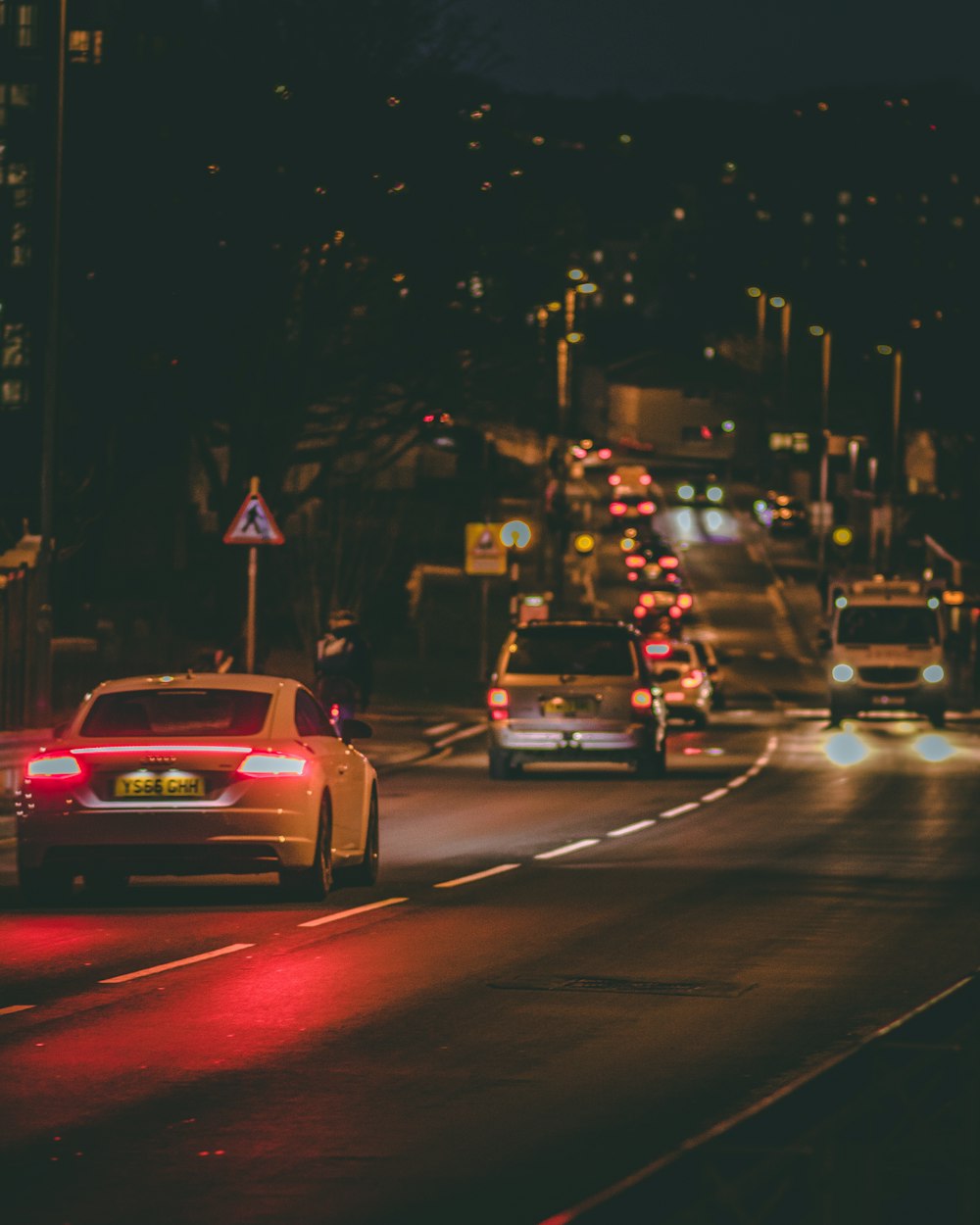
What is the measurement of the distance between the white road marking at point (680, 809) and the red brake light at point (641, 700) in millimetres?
3516

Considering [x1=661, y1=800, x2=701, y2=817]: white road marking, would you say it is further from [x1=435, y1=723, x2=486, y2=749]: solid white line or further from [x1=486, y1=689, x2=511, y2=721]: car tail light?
[x1=435, y1=723, x2=486, y2=749]: solid white line

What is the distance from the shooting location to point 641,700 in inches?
1226

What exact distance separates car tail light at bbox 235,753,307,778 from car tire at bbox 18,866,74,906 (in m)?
1.22

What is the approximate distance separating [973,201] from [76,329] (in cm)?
8046

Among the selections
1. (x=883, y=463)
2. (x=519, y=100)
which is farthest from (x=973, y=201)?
(x=519, y=100)

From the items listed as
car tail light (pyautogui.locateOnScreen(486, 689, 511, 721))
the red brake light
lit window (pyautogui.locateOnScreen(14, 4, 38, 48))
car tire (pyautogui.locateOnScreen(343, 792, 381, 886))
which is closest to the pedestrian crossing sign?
car tail light (pyautogui.locateOnScreen(486, 689, 511, 721))

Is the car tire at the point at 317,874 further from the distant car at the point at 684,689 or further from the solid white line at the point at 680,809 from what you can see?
the distant car at the point at 684,689

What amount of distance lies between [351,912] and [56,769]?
1.94 m

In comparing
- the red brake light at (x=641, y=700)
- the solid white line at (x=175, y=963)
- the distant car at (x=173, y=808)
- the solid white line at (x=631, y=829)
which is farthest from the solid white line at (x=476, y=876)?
the red brake light at (x=641, y=700)

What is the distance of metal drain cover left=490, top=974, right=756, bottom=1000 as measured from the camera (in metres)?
12.6

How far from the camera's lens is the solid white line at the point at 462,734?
4046cm

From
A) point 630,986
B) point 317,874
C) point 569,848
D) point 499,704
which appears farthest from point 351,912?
point 499,704

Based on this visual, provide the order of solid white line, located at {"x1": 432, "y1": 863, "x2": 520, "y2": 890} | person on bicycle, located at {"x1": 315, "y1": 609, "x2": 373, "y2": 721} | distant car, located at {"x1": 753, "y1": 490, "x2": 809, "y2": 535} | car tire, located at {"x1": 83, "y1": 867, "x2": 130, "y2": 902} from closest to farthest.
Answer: car tire, located at {"x1": 83, "y1": 867, "x2": 130, "y2": 902}
solid white line, located at {"x1": 432, "y1": 863, "x2": 520, "y2": 890}
person on bicycle, located at {"x1": 315, "y1": 609, "x2": 373, "y2": 721}
distant car, located at {"x1": 753, "y1": 490, "x2": 809, "y2": 535}

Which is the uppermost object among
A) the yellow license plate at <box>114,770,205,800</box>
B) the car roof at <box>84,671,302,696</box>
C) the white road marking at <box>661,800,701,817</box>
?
the car roof at <box>84,671,302,696</box>
